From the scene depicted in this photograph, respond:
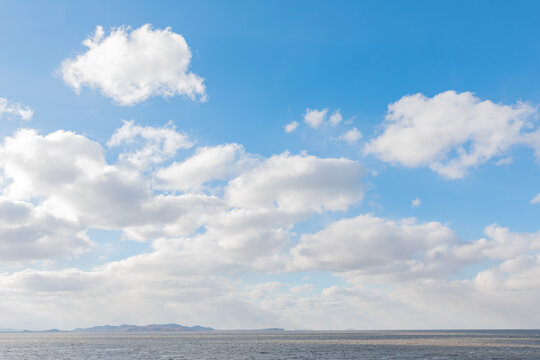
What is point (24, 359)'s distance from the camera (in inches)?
5030

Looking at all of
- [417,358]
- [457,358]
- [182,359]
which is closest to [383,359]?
[417,358]

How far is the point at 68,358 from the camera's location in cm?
12769

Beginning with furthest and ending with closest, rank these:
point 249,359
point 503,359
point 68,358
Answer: point 68,358 → point 249,359 → point 503,359

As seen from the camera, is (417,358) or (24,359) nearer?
(417,358)

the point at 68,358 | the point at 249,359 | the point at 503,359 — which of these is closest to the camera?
the point at 503,359

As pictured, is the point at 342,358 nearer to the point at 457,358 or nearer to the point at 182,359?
the point at 457,358

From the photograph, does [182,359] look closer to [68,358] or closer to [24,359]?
[68,358]

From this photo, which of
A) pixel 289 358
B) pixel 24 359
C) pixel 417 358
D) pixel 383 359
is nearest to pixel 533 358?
pixel 417 358

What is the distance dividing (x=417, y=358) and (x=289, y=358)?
3273 centimetres

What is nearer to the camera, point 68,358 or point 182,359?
point 182,359

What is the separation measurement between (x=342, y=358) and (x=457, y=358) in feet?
92.7

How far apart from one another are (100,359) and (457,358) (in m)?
94.1

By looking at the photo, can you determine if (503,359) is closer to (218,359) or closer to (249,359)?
(249,359)

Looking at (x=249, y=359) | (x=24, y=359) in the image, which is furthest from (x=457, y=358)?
(x=24, y=359)
